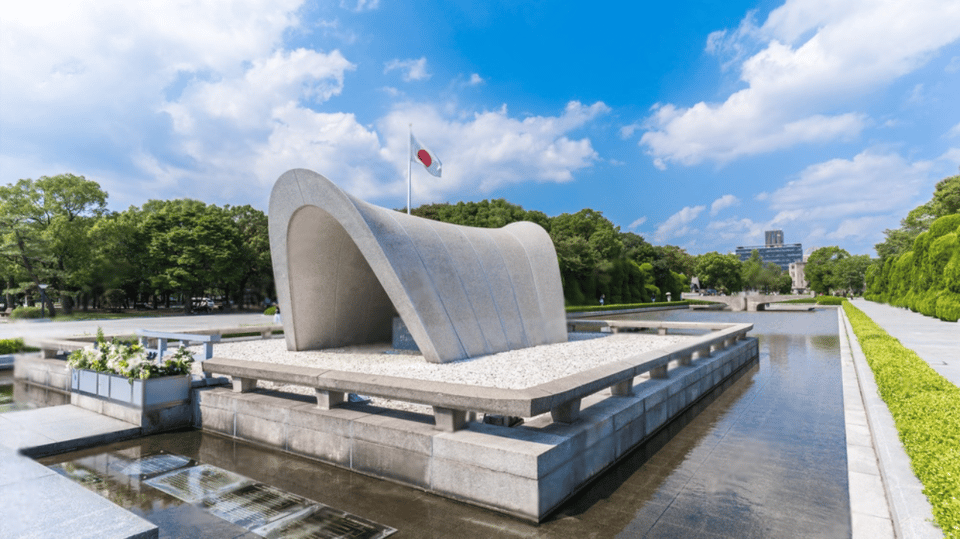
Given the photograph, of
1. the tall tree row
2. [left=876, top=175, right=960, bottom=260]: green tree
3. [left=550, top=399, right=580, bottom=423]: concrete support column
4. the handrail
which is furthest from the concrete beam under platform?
[left=876, top=175, right=960, bottom=260]: green tree

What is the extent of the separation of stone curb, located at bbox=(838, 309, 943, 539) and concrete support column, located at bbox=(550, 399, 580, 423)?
2.74m

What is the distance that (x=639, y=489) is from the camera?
536 centimetres

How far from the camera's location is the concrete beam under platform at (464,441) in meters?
4.62

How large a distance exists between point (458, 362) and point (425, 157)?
27.0 ft

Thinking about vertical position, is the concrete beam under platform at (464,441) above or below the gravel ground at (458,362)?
below

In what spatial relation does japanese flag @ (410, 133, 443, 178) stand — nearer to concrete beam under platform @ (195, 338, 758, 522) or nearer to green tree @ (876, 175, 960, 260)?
concrete beam under platform @ (195, 338, 758, 522)

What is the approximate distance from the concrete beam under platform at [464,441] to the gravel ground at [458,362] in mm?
1387

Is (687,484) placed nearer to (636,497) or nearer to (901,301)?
(636,497)

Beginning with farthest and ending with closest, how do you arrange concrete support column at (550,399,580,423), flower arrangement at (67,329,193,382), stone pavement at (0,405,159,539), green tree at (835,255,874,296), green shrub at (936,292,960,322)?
green tree at (835,255,874,296) → green shrub at (936,292,960,322) → flower arrangement at (67,329,193,382) → concrete support column at (550,399,580,423) → stone pavement at (0,405,159,539)

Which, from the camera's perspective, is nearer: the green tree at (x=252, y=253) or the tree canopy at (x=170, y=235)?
the tree canopy at (x=170, y=235)

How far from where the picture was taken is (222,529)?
169 inches

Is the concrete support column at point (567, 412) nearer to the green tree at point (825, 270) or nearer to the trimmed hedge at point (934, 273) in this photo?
the trimmed hedge at point (934, 273)

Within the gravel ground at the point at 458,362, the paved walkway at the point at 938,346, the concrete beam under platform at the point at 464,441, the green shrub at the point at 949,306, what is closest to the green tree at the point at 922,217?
the green shrub at the point at 949,306

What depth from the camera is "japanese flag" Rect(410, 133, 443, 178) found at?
15625 mm
